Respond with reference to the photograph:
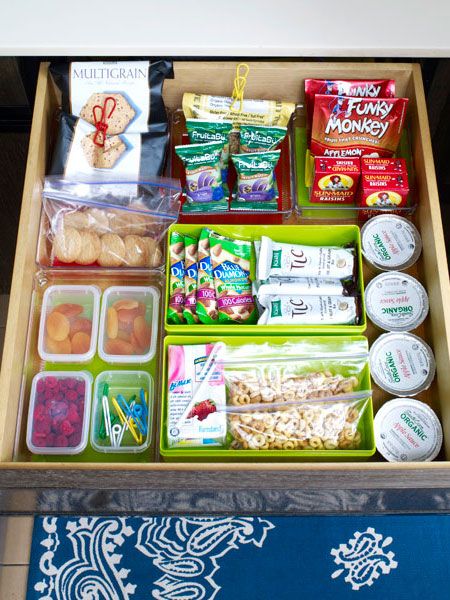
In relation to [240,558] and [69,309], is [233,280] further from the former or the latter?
[240,558]

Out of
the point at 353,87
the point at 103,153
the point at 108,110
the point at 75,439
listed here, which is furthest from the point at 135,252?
the point at 353,87

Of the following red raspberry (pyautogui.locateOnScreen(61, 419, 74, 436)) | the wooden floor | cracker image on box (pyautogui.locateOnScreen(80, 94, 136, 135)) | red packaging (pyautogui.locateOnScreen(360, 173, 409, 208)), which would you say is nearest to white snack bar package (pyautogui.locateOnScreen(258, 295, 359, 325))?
red packaging (pyautogui.locateOnScreen(360, 173, 409, 208))

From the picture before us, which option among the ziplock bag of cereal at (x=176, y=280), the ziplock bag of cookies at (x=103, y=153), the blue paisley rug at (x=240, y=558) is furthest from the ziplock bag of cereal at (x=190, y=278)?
the blue paisley rug at (x=240, y=558)

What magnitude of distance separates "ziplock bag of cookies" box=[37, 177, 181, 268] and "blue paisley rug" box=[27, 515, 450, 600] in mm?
804

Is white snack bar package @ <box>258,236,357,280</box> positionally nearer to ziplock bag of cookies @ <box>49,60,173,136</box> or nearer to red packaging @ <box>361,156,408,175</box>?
red packaging @ <box>361,156,408,175</box>

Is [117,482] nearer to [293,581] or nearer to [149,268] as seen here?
[149,268]

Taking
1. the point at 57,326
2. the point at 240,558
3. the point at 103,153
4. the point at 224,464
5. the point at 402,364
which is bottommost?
the point at 240,558

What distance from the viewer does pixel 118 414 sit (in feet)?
4.69

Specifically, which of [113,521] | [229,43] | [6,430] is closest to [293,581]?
[113,521]

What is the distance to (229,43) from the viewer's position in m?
1.39

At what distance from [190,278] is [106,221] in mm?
276

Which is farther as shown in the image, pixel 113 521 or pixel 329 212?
pixel 113 521

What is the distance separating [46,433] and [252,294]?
1.87 feet

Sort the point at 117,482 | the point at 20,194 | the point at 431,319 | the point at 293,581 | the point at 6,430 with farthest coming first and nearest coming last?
1. the point at 20,194
2. the point at 293,581
3. the point at 431,319
4. the point at 6,430
5. the point at 117,482
